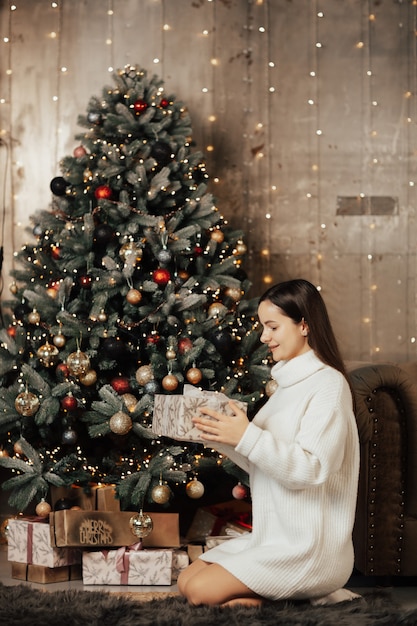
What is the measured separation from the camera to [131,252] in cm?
380

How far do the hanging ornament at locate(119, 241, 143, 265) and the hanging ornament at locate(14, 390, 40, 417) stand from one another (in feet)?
2.26

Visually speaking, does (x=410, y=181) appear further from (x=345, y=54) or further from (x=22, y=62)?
(x=22, y=62)

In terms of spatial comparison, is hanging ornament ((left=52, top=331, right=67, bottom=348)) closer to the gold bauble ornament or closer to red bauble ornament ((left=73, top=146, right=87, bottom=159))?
the gold bauble ornament

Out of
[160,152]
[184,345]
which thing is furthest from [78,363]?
[160,152]

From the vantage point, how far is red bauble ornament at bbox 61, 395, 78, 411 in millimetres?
3658

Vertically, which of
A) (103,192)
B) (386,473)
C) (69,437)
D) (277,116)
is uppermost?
(277,116)

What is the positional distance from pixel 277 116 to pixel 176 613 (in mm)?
2924

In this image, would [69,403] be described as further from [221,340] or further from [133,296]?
[221,340]

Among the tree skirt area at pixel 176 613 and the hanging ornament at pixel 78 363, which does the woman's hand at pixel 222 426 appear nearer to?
the tree skirt area at pixel 176 613

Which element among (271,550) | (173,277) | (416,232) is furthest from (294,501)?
(416,232)

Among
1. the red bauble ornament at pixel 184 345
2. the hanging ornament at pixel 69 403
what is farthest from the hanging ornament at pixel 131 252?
the hanging ornament at pixel 69 403

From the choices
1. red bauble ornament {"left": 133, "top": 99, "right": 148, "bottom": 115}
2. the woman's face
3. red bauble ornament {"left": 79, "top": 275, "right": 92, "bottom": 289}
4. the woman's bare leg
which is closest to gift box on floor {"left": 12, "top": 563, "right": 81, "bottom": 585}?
the woman's bare leg

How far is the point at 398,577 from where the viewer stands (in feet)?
11.5

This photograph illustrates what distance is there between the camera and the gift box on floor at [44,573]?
3.50m
